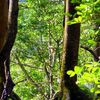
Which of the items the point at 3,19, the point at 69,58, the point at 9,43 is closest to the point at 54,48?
the point at 69,58

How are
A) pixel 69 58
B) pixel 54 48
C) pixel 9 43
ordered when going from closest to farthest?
1. pixel 9 43
2. pixel 69 58
3. pixel 54 48

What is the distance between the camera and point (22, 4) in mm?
11672

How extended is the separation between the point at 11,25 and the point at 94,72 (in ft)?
9.18

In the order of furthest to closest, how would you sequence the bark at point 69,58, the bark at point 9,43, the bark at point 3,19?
the bark at point 69,58, the bark at point 9,43, the bark at point 3,19

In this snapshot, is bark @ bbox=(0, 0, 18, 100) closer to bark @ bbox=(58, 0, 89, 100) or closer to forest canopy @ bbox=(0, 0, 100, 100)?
forest canopy @ bbox=(0, 0, 100, 100)

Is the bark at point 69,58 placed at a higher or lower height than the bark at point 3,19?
lower

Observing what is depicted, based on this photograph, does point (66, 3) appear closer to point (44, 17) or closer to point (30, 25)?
point (44, 17)

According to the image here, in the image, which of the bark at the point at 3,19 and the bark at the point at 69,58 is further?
the bark at the point at 69,58

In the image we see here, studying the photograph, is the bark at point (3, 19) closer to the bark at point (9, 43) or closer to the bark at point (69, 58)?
the bark at point (9, 43)

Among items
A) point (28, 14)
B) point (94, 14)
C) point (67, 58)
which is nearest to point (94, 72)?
point (94, 14)

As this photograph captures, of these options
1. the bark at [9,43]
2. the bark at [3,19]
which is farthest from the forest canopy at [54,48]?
the bark at [3,19]

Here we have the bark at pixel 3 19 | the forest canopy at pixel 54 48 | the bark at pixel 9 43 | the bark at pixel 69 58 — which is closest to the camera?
the forest canopy at pixel 54 48

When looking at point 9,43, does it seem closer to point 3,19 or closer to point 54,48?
point 3,19

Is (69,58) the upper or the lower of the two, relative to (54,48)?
upper
